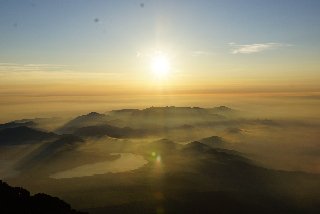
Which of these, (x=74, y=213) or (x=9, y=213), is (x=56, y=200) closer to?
(x=74, y=213)

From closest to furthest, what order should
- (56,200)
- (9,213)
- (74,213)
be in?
1. (9,213)
2. (74,213)
3. (56,200)

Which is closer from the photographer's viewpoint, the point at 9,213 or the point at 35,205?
the point at 9,213

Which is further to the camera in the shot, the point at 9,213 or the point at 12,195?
the point at 12,195

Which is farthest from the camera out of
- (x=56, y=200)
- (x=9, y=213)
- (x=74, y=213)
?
(x=56, y=200)

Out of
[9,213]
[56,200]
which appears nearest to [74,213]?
[56,200]

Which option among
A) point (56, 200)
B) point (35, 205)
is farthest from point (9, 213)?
point (56, 200)

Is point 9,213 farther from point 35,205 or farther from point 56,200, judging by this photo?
point 56,200
